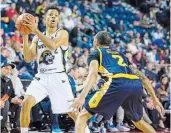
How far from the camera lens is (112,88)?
6469 mm

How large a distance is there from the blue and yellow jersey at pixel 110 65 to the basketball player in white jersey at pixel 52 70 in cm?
93

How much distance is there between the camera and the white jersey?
7504 millimetres

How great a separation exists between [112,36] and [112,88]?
13168 millimetres

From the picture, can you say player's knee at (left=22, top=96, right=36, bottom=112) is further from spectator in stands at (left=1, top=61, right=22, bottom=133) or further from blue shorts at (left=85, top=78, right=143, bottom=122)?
spectator in stands at (left=1, top=61, right=22, bottom=133)

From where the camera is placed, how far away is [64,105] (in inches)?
291

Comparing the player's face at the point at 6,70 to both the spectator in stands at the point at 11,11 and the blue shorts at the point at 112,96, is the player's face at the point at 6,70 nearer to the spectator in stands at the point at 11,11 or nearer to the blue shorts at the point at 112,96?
the blue shorts at the point at 112,96

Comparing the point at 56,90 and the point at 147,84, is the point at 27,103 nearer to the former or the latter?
the point at 56,90

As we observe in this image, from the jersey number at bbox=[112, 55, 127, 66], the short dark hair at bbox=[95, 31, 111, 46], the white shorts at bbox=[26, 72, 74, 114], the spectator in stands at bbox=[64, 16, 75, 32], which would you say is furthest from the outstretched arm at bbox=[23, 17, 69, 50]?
the spectator in stands at bbox=[64, 16, 75, 32]

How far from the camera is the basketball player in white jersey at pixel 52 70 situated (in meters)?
7.25

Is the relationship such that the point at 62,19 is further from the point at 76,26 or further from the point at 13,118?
the point at 13,118

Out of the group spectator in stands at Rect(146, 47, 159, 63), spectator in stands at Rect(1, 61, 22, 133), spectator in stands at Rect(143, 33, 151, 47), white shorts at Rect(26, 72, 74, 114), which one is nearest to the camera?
white shorts at Rect(26, 72, 74, 114)

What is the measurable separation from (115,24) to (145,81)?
14341 mm

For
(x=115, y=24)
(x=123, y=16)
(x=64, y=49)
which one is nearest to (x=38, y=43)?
(x=64, y=49)

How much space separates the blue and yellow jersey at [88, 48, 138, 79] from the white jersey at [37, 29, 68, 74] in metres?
1.14
